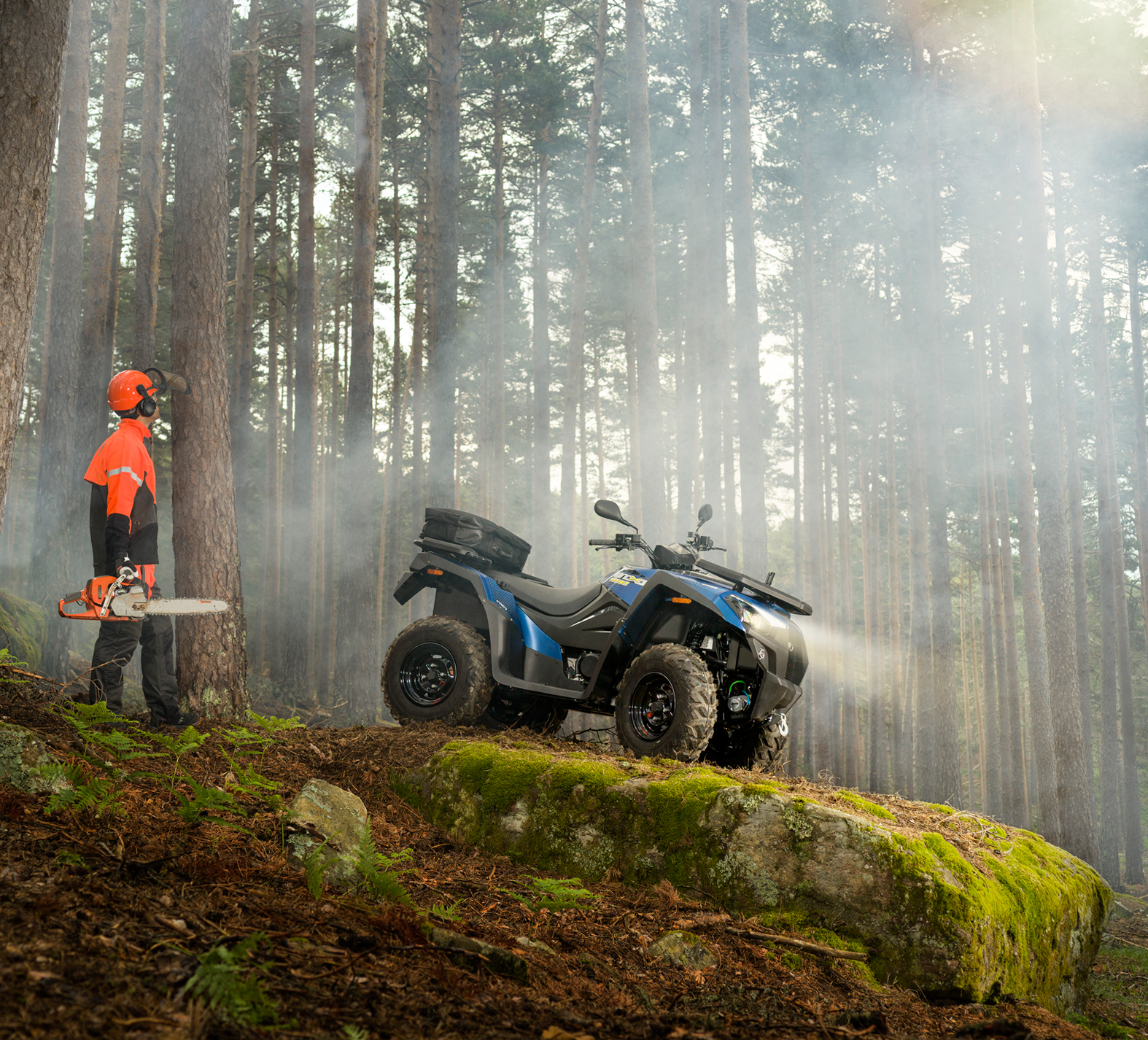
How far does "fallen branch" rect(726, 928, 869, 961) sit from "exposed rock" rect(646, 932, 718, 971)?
25 cm

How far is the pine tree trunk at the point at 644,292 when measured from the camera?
→ 11.2m

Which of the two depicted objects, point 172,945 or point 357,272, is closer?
point 172,945

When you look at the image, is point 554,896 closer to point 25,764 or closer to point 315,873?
point 315,873

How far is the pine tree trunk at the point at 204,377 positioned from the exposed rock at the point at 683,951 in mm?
4602

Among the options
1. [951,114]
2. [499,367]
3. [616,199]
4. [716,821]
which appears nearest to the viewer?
[716,821]

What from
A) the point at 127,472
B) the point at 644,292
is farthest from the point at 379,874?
the point at 644,292

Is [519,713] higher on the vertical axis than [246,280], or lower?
lower

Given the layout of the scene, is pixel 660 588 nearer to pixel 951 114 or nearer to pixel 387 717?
pixel 387 717

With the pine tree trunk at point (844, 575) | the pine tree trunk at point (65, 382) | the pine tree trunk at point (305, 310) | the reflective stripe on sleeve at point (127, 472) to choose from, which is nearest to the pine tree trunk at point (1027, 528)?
the pine tree trunk at point (844, 575)

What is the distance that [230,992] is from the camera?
1.72 metres

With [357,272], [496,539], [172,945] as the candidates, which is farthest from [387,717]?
[172,945]

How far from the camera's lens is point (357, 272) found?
45.6 feet

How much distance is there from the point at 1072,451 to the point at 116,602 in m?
24.3

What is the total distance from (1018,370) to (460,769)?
12.7 metres
